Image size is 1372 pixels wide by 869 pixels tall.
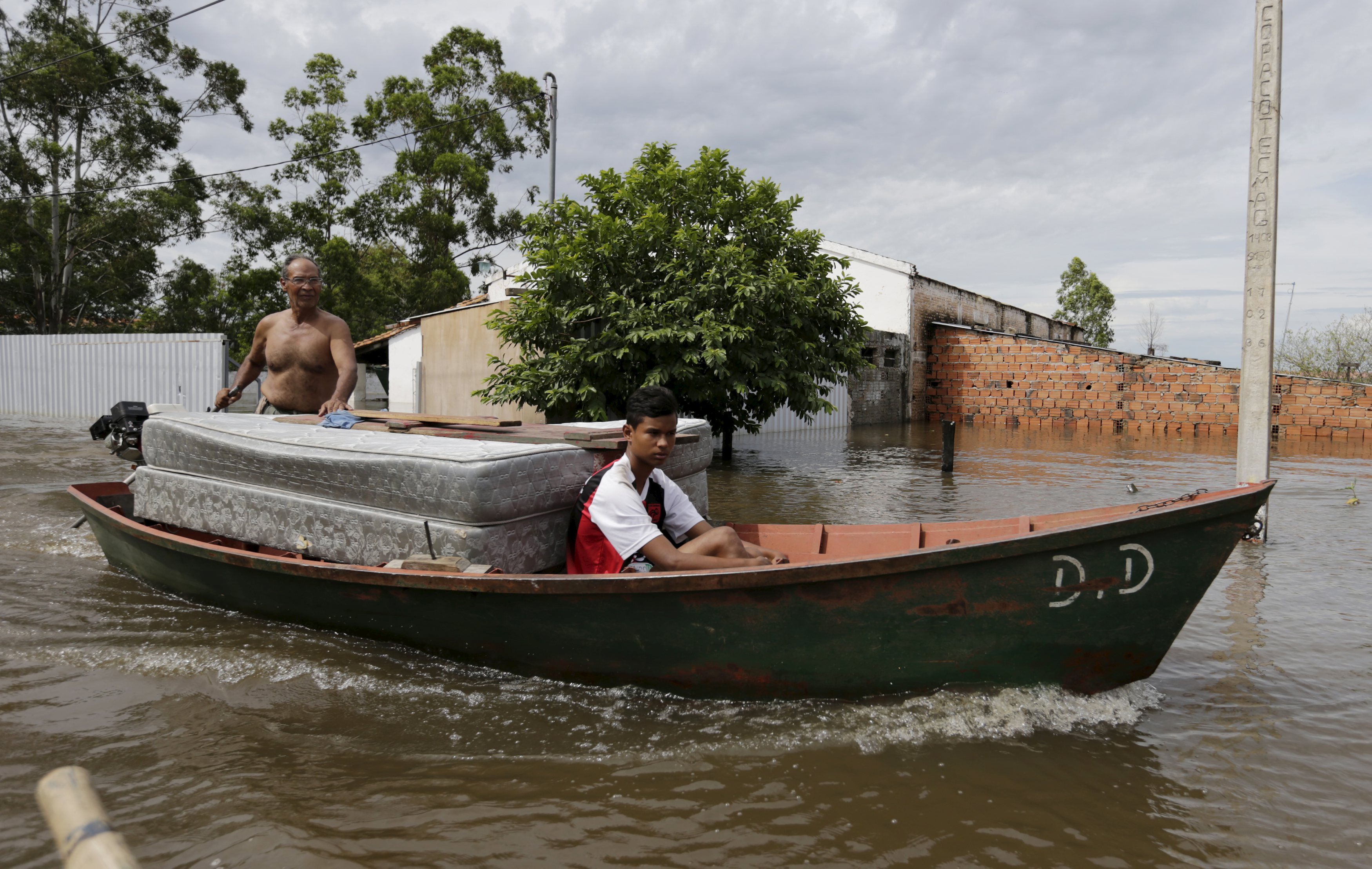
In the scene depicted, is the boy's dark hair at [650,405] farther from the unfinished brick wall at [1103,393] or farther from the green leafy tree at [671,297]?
the unfinished brick wall at [1103,393]

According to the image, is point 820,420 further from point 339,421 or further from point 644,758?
point 644,758

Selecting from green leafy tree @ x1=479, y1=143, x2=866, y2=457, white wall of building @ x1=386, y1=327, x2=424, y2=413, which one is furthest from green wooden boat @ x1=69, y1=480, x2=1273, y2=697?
white wall of building @ x1=386, y1=327, x2=424, y2=413

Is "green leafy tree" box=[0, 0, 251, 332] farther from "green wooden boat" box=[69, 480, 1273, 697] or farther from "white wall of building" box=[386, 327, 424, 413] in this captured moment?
"green wooden boat" box=[69, 480, 1273, 697]

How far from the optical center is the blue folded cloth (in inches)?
181

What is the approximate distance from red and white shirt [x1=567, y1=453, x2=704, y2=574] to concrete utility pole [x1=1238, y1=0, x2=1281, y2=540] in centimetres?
505

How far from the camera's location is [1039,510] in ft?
27.7

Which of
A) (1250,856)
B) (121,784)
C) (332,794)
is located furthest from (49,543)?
(1250,856)

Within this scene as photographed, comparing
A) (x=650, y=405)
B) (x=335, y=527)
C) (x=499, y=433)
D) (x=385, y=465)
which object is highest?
(x=650, y=405)

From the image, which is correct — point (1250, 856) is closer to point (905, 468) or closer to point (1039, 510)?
point (1039, 510)

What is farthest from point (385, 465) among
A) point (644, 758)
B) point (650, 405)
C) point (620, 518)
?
point (644, 758)

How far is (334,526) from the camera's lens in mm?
4121

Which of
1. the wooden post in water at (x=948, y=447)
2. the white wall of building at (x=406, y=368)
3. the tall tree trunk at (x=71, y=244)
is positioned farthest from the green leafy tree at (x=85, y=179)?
the wooden post in water at (x=948, y=447)

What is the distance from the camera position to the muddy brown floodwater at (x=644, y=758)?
255 cm

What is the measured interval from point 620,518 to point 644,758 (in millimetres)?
979
